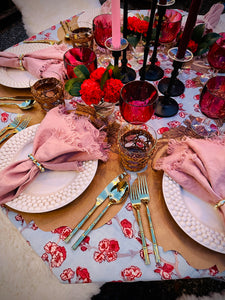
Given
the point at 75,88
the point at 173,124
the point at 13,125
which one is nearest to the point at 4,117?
the point at 13,125

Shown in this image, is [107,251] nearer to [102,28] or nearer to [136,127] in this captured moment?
[136,127]

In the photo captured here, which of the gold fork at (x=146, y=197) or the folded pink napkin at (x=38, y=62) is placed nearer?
the gold fork at (x=146, y=197)

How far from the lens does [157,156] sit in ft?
2.52

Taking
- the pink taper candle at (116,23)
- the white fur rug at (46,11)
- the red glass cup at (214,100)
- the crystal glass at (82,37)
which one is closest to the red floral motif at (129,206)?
the red glass cup at (214,100)

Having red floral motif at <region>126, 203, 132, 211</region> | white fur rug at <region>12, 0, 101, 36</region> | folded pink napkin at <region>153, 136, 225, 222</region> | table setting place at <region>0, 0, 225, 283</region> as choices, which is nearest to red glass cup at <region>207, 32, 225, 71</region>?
table setting place at <region>0, 0, 225, 283</region>

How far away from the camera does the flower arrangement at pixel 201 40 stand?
961 millimetres

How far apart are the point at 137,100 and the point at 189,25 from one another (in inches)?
11.2

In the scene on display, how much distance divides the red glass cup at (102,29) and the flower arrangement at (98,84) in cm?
27

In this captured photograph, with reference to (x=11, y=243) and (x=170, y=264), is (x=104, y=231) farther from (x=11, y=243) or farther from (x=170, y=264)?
(x=11, y=243)

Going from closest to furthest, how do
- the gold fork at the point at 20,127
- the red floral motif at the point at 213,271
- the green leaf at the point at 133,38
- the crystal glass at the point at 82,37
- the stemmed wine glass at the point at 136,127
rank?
1. the red floral motif at the point at 213,271
2. the stemmed wine glass at the point at 136,127
3. the gold fork at the point at 20,127
4. the green leaf at the point at 133,38
5. the crystal glass at the point at 82,37

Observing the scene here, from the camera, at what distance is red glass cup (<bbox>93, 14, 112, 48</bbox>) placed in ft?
2.87

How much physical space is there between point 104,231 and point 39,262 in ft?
2.11

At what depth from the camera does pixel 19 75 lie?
40.9 inches

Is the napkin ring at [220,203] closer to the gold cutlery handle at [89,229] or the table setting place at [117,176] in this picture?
the table setting place at [117,176]
